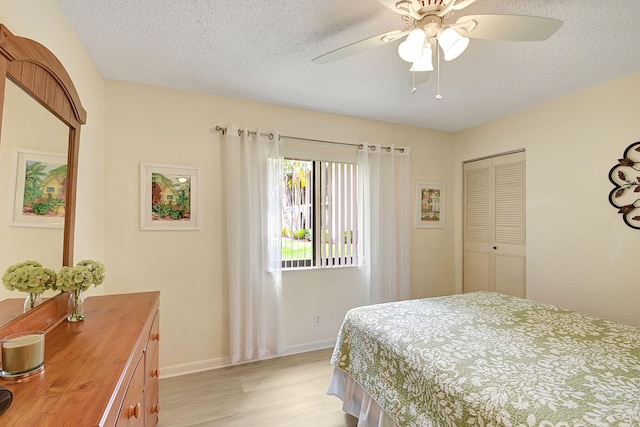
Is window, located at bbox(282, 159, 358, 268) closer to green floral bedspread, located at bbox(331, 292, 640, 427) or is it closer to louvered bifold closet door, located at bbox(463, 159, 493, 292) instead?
green floral bedspread, located at bbox(331, 292, 640, 427)

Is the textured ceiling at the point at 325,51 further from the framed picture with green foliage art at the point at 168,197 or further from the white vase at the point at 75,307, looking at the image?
the white vase at the point at 75,307

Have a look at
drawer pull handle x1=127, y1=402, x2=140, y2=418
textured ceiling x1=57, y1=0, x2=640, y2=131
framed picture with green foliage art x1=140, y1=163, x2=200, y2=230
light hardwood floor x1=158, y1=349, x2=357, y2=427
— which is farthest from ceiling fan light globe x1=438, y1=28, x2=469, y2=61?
light hardwood floor x1=158, y1=349, x2=357, y2=427

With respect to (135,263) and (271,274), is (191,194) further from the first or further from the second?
(271,274)

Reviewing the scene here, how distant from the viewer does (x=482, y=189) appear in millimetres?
3557

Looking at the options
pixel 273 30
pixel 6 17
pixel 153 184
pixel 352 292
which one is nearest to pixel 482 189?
pixel 352 292

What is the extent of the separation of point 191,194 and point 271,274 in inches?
41.9

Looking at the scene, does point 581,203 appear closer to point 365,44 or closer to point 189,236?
point 365,44

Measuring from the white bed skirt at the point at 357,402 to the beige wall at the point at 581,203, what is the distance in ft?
7.16

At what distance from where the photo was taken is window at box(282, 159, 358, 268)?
3.04 metres

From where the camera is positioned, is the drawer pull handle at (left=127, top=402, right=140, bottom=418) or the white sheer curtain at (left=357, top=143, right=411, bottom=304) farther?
the white sheer curtain at (left=357, top=143, right=411, bottom=304)

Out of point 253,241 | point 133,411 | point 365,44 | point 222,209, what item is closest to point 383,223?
point 253,241

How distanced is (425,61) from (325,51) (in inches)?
31.1

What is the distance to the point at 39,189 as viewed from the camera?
1.18 m

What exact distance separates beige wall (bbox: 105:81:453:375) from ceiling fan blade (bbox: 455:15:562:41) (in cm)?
193
